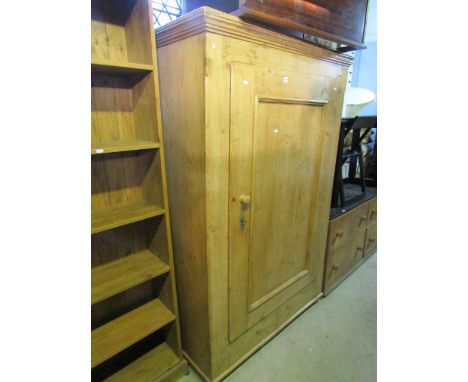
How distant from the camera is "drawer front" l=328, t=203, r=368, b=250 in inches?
73.1

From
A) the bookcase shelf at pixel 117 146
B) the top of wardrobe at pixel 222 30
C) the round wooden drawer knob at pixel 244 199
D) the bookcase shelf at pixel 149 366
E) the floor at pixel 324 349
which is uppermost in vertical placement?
the top of wardrobe at pixel 222 30

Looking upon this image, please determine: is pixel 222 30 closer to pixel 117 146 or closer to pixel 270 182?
pixel 117 146

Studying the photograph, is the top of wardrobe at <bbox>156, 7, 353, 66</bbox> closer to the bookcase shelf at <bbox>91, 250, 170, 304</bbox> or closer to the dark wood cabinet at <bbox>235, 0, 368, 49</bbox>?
the dark wood cabinet at <bbox>235, 0, 368, 49</bbox>

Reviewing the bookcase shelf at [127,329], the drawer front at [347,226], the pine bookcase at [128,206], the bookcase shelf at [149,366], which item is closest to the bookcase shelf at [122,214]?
the pine bookcase at [128,206]

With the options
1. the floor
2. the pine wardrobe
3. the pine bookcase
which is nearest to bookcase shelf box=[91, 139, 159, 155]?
the pine bookcase

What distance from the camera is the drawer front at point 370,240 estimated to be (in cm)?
236

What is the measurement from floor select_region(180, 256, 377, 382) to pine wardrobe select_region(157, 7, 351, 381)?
0.08 metres

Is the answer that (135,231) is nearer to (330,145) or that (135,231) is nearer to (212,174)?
(212,174)

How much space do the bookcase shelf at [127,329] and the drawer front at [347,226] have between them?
1188mm

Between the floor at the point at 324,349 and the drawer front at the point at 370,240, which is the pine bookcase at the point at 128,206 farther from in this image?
the drawer front at the point at 370,240
